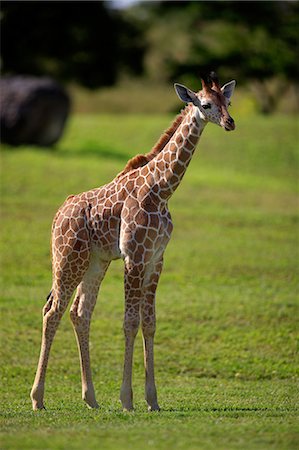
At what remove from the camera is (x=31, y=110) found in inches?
1016

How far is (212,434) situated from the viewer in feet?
25.0

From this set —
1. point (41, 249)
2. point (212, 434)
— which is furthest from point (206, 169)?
point (212, 434)

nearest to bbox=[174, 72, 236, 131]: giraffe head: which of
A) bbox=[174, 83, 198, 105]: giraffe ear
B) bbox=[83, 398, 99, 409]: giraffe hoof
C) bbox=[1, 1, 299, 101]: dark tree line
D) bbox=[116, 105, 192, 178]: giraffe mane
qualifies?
bbox=[174, 83, 198, 105]: giraffe ear

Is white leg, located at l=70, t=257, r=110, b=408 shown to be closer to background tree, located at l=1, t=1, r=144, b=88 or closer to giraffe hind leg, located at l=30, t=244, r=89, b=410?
giraffe hind leg, located at l=30, t=244, r=89, b=410

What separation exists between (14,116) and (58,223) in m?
16.4

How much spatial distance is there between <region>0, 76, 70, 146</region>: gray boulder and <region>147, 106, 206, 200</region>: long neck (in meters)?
16.7

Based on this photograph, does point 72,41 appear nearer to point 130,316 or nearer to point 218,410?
point 130,316

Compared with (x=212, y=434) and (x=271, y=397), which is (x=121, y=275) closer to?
(x=271, y=397)

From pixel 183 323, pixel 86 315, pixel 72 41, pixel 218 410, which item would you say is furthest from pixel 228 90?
pixel 72 41

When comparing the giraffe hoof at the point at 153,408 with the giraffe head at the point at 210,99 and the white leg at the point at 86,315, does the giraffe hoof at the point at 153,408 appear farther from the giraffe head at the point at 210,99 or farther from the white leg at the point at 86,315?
the giraffe head at the point at 210,99

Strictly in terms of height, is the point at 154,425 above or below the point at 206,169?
below

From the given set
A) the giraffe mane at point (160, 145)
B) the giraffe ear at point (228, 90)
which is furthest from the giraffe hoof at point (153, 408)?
the giraffe ear at point (228, 90)

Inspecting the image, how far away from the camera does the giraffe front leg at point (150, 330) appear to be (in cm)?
917

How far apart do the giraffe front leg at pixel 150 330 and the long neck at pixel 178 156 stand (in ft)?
2.24
